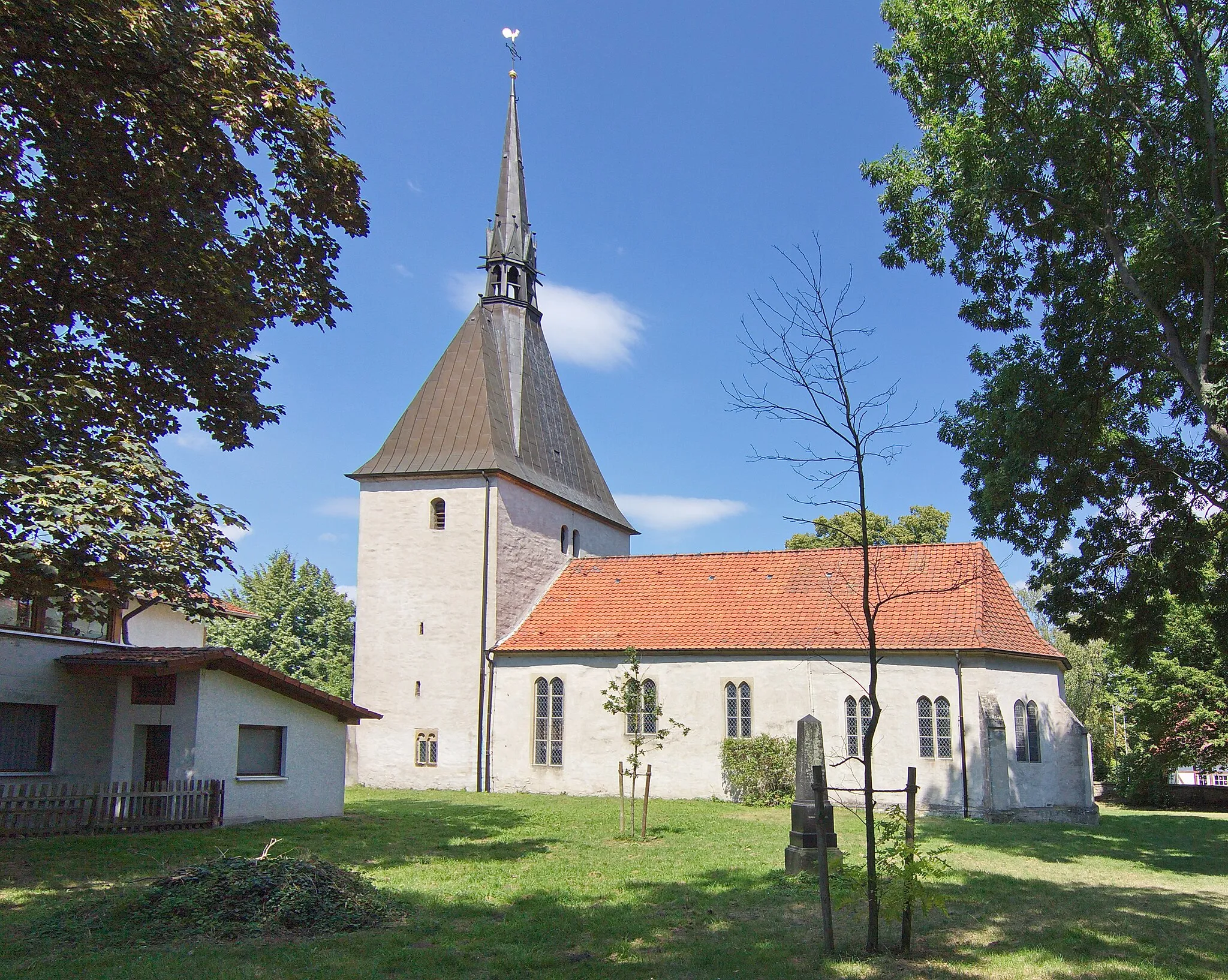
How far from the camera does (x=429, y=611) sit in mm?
28672

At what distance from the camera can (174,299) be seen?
13.0 meters

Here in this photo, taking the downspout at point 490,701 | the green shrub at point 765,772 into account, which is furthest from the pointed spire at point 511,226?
the green shrub at point 765,772

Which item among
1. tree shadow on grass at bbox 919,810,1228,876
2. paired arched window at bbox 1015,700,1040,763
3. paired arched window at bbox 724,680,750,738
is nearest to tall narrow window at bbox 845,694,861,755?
paired arched window at bbox 724,680,750,738

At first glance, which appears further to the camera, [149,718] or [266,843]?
[149,718]

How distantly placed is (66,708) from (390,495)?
1232 centimetres

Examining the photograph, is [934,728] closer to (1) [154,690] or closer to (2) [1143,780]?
(2) [1143,780]

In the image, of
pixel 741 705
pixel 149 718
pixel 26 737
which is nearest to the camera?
pixel 26 737

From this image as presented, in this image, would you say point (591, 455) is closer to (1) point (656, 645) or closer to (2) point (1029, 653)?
(1) point (656, 645)

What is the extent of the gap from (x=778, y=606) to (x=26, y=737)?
18.2 metres

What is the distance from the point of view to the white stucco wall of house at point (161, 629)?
27781 mm

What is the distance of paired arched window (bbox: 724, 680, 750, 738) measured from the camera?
83.5ft

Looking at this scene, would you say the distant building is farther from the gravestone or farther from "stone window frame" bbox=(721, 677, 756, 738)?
"stone window frame" bbox=(721, 677, 756, 738)

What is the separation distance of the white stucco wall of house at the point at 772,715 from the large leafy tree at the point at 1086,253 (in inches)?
267

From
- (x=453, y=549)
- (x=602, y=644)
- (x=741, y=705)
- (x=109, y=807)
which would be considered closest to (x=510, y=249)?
(x=453, y=549)
